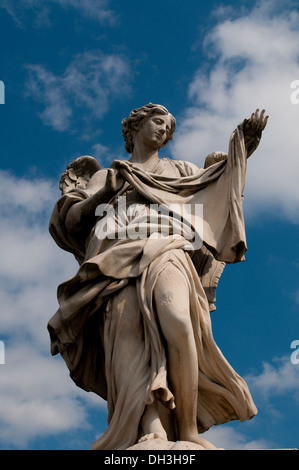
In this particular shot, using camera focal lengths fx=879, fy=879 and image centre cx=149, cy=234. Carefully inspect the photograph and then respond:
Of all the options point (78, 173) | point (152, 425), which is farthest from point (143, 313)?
point (78, 173)

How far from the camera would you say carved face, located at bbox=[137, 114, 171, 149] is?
10828 mm

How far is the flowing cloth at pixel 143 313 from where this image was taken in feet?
28.9

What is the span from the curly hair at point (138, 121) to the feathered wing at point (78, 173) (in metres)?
0.54

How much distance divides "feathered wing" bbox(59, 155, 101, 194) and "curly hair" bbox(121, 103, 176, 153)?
0.54 m

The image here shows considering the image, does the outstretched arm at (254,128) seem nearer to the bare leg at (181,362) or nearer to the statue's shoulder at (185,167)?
the statue's shoulder at (185,167)

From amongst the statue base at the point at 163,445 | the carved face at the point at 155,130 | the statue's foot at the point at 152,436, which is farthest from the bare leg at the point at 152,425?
the carved face at the point at 155,130

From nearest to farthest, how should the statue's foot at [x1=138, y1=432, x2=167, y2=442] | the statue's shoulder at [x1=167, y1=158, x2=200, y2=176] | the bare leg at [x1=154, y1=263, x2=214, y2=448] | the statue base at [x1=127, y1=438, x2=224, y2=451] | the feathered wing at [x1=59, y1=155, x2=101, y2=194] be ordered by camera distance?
1. the statue base at [x1=127, y1=438, x2=224, y2=451]
2. the statue's foot at [x1=138, y1=432, x2=167, y2=442]
3. the bare leg at [x1=154, y1=263, x2=214, y2=448]
4. the statue's shoulder at [x1=167, y1=158, x2=200, y2=176]
5. the feathered wing at [x1=59, y1=155, x2=101, y2=194]

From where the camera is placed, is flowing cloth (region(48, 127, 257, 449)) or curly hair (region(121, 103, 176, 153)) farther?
curly hair (region(121, 103, 176, 153))

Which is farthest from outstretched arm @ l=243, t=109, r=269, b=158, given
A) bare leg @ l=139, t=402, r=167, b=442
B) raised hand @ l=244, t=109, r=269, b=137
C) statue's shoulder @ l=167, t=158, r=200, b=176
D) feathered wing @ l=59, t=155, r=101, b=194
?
bare leg @ l=139, t=402, r=167, b=442

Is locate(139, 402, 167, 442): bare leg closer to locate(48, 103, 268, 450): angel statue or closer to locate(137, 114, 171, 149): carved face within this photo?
locate(48, 103, 268, 450): angel statue

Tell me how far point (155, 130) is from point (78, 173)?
132 centimetres
